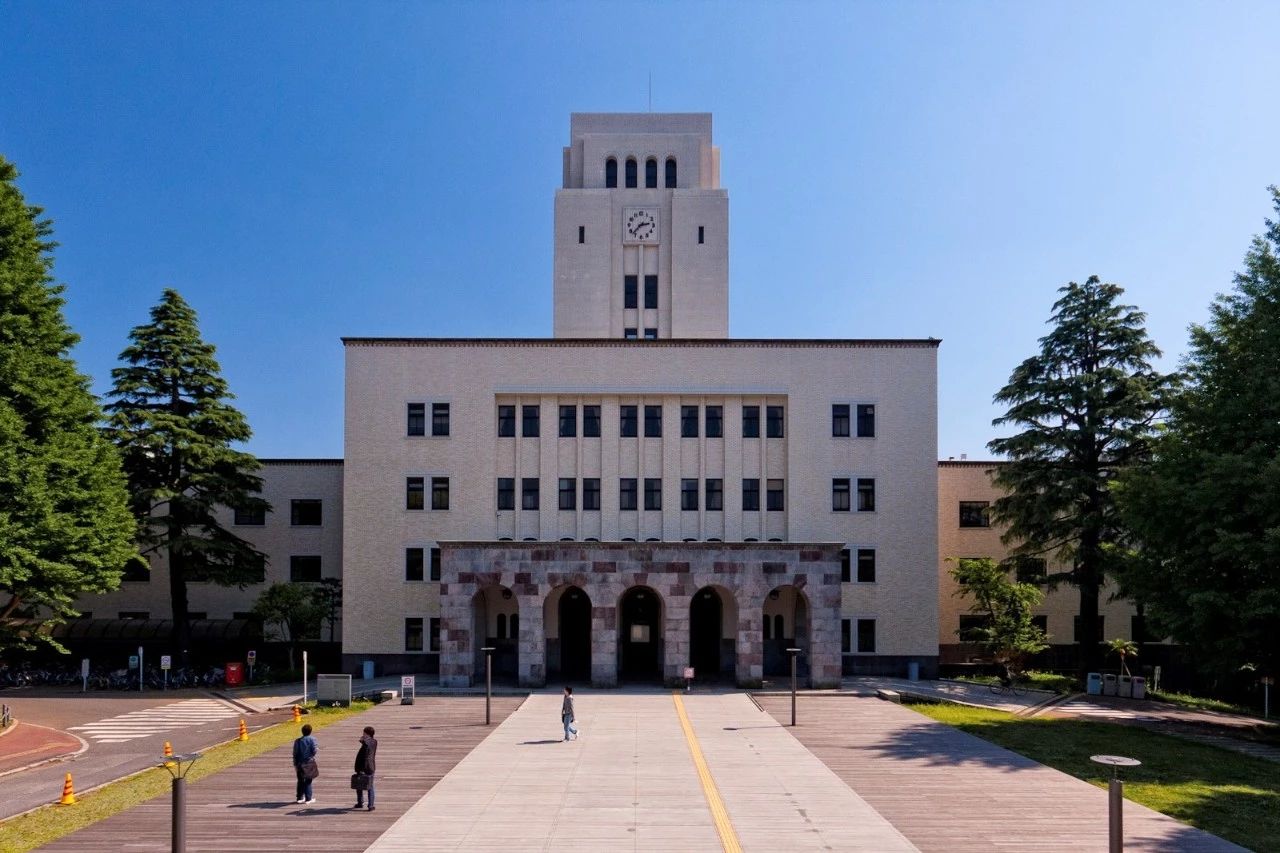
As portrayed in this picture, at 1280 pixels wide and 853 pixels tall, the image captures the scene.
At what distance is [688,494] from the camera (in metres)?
43.7

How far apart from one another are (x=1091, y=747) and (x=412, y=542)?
3010 cm

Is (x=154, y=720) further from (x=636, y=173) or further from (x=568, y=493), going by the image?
(x=636, y=173)

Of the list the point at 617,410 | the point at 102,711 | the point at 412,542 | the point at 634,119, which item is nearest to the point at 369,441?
the point at 412,542

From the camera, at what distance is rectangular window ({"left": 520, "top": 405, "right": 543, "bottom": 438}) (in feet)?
145

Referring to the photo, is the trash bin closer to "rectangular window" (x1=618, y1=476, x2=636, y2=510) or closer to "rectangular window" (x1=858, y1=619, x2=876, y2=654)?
"rectangular window" (x1=618, y1=476, x2=636, y2=510)

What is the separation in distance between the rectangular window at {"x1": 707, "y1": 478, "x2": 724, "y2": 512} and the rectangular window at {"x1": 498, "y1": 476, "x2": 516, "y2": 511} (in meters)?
9.45

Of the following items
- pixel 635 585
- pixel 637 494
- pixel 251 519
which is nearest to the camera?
pixel 635 585

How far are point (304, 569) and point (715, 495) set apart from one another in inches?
923

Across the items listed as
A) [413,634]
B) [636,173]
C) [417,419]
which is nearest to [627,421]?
[417,419]

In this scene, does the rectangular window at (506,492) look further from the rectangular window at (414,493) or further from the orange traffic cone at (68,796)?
the orange traffic cone at (68,796)

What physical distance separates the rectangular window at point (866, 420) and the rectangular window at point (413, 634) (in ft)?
76.7

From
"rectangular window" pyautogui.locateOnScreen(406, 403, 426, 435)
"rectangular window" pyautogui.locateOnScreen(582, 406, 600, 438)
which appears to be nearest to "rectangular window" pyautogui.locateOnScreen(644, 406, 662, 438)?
"rectangular window" pyautogui.locateOnScreen(582, 406, 600, 438)

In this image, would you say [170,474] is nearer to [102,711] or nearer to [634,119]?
[102,711]

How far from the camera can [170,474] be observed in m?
43.4
